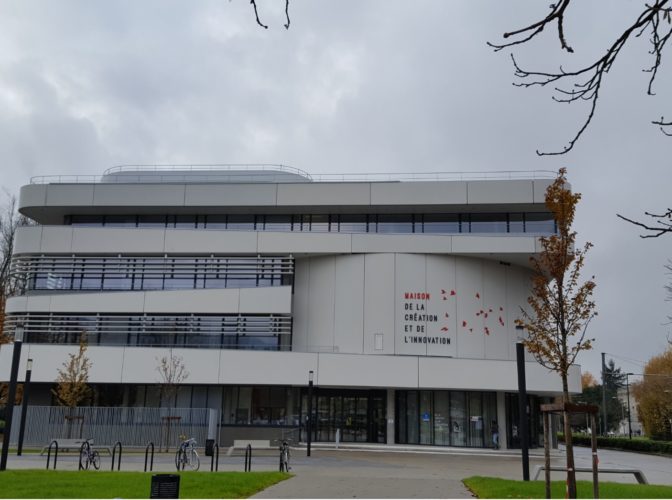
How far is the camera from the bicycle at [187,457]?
838 inches

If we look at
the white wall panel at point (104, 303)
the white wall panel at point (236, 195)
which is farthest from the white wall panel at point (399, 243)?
the white wall panel at point (104, 303)

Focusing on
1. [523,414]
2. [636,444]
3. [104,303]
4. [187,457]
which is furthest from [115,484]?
[636,444]

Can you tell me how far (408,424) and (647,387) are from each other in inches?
1469

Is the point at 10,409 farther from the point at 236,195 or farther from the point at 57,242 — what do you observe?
the point at 236,195

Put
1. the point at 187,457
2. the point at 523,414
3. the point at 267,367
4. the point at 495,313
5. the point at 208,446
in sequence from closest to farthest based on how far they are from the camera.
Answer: the point at 523,414 < the point at 187,457 < the point at 208,446 < the point at 267,367 < the point at 495,313

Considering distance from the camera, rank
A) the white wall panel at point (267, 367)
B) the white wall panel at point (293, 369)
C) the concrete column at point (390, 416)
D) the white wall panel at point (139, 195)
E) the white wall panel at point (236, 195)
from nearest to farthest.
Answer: the white wall panel at point (293, 369)
the white wall panel at point (267, 367)
the concrete column at point (390, 416)
the white wall panel at point (236, 195)
the white wall panel at point (139, 195)

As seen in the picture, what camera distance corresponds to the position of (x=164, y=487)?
10.7 meters

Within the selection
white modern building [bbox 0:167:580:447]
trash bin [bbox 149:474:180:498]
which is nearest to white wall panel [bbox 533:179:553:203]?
white modern building [bbox 0:167:580:447]

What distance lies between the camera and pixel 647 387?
217 feet

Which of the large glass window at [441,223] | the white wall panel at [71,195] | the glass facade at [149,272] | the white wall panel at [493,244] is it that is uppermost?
the white wall panel at [71,195]

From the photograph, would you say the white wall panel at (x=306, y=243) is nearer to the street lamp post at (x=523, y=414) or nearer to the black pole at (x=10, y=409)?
the black pole at (x=10, y=409)

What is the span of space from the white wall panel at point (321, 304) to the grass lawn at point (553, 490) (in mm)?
22769

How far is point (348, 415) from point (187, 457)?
60.7 feet

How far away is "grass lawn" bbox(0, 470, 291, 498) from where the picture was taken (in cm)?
1363
